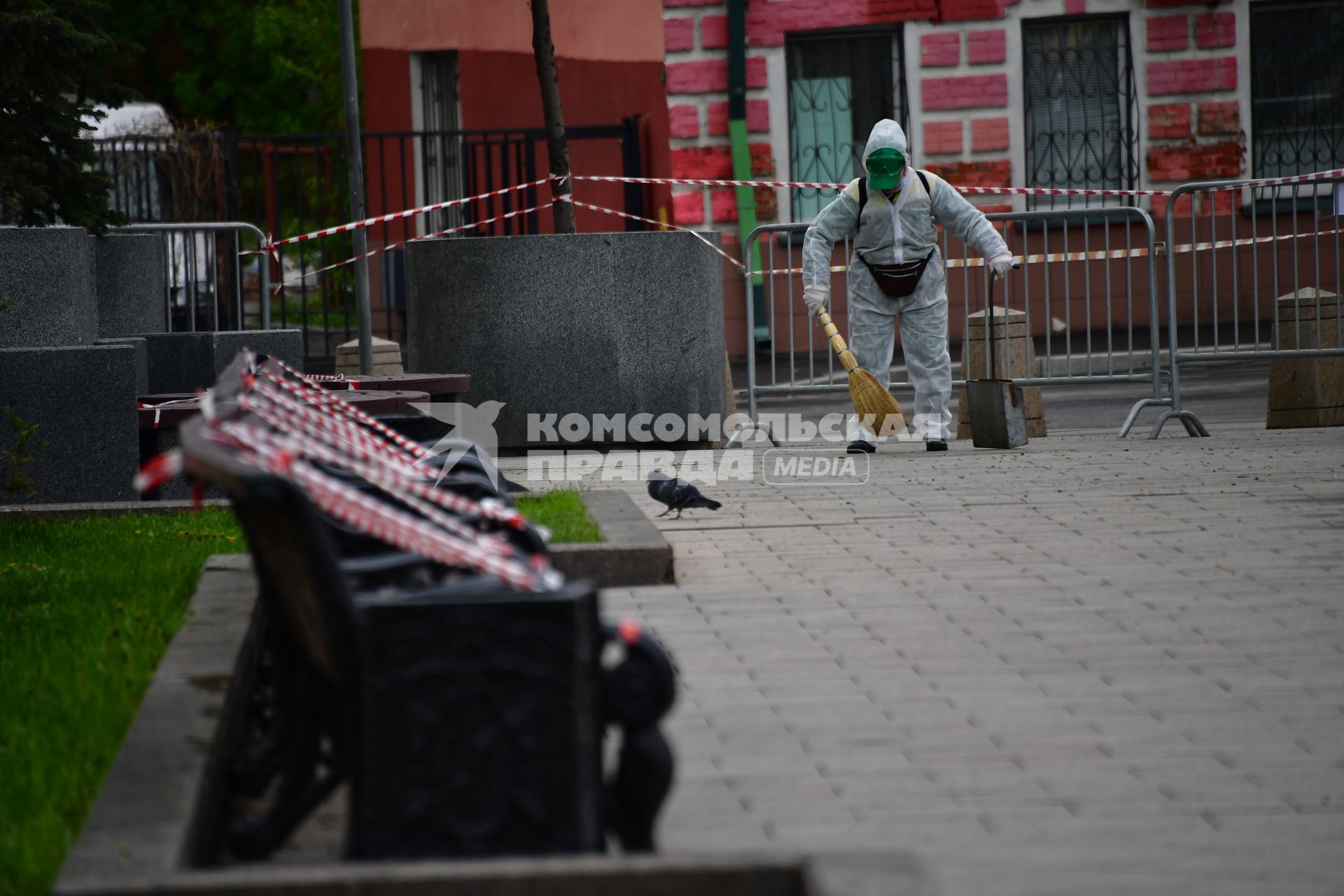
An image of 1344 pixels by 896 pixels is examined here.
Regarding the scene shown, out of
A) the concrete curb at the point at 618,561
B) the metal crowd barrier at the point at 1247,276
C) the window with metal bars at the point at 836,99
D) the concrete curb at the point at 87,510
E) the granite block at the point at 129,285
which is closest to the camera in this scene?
the concrete curb at the point at 618,561

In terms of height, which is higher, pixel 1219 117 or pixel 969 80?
pixel 969 80

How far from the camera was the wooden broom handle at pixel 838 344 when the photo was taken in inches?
427

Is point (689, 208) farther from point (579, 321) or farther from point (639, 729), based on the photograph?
point (639, 729)

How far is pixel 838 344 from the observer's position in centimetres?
1093

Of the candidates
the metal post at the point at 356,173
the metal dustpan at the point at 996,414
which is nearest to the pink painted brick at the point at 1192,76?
the metal dustpan at the point at 996,414

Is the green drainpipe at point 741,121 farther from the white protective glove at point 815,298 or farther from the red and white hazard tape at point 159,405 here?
the red and white hazard tape at point 159,405

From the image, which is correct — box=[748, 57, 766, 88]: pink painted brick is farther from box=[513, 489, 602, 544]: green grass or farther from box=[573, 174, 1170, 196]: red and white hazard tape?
box=[513, 489, 602, 544]: green grass

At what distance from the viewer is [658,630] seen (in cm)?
546

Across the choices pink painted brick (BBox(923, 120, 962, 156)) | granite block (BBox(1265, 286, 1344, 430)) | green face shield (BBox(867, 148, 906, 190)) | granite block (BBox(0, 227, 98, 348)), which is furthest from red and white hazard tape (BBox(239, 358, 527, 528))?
pink painted brick (BBox(923, 120, 962, 156))

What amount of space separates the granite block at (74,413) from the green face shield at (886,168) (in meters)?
4.59

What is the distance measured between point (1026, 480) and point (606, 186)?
1353 cm

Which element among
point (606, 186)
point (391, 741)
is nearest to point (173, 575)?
point (391, 741)

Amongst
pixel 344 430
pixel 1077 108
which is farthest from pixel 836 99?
pixel 344 430

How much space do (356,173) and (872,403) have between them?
3288 millimetres
